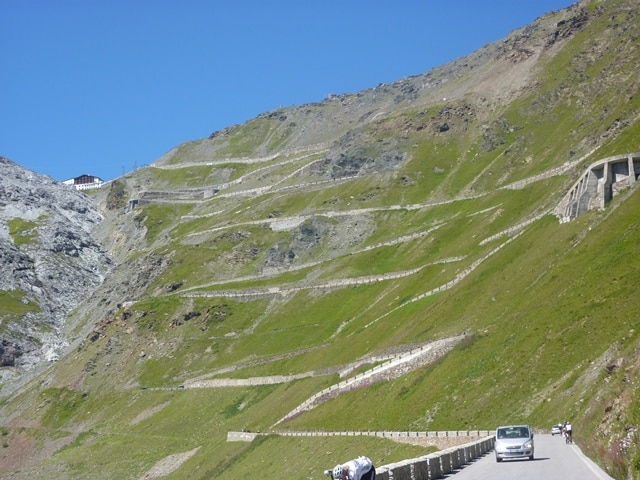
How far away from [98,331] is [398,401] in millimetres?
111738

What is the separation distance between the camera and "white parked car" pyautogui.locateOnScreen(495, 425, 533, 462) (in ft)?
163

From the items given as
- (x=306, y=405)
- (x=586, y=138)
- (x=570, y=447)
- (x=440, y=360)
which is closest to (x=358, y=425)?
(x=440, y=360)

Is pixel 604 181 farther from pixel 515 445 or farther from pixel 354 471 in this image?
pixel 354 471

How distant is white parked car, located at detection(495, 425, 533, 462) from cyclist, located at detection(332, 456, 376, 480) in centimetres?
2174

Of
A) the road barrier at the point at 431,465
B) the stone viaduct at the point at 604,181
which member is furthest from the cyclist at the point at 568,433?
the stone viaduct at the point at 604,181

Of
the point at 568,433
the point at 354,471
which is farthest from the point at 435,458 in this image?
the point at 568,433

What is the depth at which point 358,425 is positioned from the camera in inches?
3612

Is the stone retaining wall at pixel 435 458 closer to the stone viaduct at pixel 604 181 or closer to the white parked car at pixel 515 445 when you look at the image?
the white parked car at pixel 515 445

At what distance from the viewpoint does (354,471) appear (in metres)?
28.3

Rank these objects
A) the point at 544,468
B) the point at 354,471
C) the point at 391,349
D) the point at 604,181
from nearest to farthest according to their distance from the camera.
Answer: the point at 354,471 < the point at 544,468 < the point at 391,349 < the point at 604,181

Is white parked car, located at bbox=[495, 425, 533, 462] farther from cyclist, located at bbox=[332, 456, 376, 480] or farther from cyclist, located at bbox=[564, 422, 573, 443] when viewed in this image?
cyclist, located at bbox=[332, 456, 376, 480]

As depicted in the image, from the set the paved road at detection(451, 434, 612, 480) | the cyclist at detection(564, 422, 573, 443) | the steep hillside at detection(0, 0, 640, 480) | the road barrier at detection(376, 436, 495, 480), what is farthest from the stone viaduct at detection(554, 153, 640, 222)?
the road barrier at detection(376, 436, 495, 480)

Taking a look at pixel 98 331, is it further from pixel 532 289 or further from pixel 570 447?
pixel 570 447

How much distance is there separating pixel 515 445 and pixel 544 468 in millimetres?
6448
